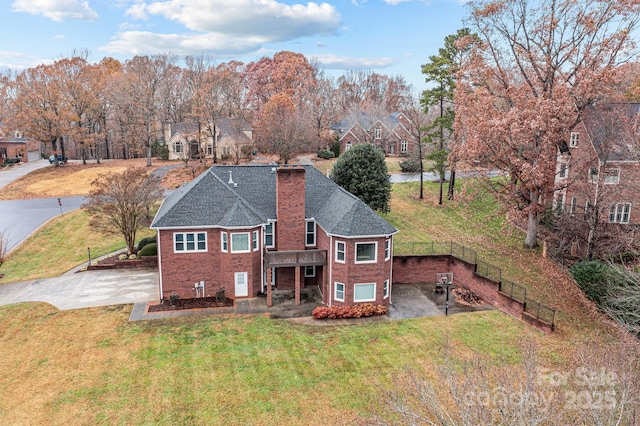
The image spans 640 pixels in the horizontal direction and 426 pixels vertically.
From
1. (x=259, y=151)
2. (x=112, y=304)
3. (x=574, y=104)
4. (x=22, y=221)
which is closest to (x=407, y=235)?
(x=574, y=104)

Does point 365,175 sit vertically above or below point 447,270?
above

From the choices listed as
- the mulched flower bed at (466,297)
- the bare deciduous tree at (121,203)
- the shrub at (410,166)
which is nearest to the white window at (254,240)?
the bare deciduous tree at (121,203)

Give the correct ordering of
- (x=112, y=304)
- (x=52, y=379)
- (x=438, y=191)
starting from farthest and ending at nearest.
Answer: (x=438, y=191)
(x=112, y=304)
(x=52, y=379)

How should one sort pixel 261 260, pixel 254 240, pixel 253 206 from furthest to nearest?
pixel 253 206 < pixel 261 260 < pixel 254 240

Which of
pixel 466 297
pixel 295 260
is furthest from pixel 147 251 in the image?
pixel 466 297

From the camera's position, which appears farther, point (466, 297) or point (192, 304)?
point (466, 297)

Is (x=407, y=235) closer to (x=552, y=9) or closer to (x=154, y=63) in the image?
(x=552, y=9)

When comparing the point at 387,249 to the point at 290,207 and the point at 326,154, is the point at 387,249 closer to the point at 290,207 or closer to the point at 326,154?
the point at 290,207
